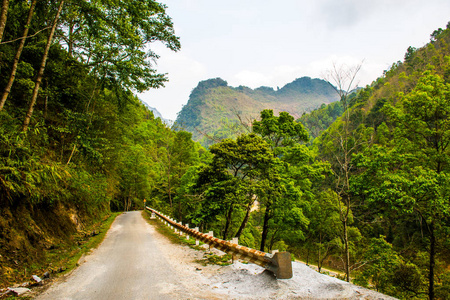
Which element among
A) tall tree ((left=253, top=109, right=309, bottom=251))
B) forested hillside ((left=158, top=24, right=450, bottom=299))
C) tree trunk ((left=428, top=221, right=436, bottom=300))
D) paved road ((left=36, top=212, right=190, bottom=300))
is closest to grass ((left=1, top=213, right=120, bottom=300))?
paved road ((left=36, top=212, right=190, bottom=300))

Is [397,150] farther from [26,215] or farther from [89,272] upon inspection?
[26,215]

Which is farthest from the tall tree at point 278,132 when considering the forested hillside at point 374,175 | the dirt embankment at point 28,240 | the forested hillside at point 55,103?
the dirt embankment at point 28,240

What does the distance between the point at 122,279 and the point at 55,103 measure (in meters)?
10.2

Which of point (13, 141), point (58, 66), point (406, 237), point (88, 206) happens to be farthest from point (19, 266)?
point (406, 237)

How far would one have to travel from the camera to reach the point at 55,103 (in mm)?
11453

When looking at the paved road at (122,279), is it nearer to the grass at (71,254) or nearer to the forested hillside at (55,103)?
the grass at (71,254)

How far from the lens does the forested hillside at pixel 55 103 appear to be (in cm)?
605

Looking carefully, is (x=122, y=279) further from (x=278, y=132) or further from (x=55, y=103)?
(x=278, y=132)

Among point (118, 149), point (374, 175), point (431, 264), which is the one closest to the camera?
point (431, 264)

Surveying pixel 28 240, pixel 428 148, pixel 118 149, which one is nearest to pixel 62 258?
pixel 28 240

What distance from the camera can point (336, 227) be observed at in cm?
2300

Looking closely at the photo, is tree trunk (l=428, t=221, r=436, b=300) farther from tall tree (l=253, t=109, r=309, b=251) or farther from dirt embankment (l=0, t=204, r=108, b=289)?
dirt embankment (l=0, t=204, r=108, b=289)

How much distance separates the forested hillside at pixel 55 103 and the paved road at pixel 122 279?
1.27 meters

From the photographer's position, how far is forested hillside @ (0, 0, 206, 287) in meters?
6.05
